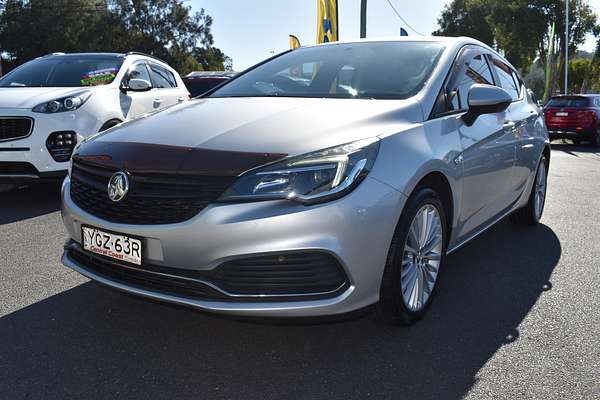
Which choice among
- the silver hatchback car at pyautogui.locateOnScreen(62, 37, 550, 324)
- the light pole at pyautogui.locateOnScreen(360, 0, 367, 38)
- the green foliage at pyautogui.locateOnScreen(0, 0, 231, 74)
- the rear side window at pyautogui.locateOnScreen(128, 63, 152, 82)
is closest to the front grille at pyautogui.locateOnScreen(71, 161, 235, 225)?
the silver hatchback car at pyautogui.locateOnScreen(62, 37, 550, 324)

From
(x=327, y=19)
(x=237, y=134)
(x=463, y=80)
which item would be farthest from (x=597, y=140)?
(x=237, y=134)

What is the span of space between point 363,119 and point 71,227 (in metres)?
1.51

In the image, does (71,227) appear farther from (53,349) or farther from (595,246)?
(595,246)

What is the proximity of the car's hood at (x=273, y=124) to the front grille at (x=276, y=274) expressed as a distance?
45 cm

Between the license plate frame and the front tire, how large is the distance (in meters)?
1.09

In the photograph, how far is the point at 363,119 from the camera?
2.82 m

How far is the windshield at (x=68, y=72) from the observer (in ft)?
21.7

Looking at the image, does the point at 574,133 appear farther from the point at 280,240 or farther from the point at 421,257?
the point at 280,240

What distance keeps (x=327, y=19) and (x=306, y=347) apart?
14.0 meters

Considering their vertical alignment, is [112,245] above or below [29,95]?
below

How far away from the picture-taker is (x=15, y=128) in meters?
5.62

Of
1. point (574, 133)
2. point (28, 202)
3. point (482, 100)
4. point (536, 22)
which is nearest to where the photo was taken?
point (482, 100)

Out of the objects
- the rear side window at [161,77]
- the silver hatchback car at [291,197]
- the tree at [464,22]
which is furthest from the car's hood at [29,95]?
the tree at [464,22]

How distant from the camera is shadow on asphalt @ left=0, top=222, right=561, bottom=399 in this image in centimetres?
239
